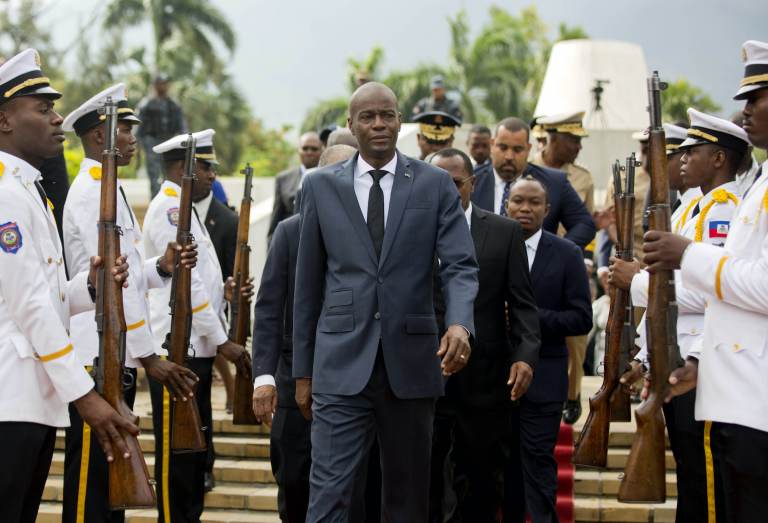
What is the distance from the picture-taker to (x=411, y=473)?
17.0ft

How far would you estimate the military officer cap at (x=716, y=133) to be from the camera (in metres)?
5.75

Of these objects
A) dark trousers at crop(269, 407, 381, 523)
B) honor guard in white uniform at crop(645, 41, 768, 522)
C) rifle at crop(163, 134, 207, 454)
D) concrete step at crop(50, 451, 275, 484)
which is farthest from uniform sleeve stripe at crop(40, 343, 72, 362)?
concrete step at crop(50, 451, 275, 484)

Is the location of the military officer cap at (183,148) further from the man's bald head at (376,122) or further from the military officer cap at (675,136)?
the military officer cap at (675,136)

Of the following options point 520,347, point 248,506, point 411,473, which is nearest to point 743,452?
point 411,473

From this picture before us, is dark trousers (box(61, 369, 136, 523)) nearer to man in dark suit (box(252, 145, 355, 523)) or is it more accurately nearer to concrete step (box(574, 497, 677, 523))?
man in dark suit (box(252, 145, 355, 523))

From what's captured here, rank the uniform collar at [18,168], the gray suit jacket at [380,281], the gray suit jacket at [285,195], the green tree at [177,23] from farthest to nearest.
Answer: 1. the green tree at [177,23]
2. the gray suit jacket at [285,195]
3. the gray suit jacket at [380,281]
4. the uniform collar at [18,168]

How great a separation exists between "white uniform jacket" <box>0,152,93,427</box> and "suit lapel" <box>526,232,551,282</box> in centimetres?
337

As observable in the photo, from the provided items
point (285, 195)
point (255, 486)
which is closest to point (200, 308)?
point (255, 486)

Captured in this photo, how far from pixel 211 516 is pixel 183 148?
109 inches

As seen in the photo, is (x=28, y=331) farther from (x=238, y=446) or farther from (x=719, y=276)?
(x=238, y=446)

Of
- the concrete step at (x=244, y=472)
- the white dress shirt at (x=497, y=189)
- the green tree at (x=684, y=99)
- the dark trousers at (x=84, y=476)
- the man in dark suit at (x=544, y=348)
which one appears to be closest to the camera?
the dark trousers at (x=84, y=476)

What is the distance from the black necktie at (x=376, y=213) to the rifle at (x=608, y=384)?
179 cm

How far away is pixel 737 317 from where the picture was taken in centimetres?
446

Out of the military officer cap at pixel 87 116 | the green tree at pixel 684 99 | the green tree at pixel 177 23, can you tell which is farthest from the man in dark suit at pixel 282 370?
the green tree at pixel 177 23
